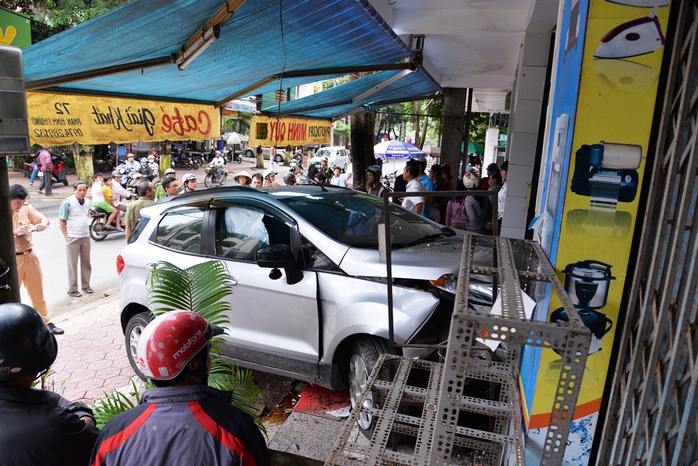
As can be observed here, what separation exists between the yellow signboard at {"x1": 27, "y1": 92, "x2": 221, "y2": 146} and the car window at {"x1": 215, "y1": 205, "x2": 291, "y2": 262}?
72.7 inches

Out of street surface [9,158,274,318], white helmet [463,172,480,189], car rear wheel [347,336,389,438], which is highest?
white helmet [463,172,480,189]

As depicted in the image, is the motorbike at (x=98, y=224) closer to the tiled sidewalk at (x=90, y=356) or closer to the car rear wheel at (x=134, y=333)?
the tiled sidewalk at (x=90, y=356)

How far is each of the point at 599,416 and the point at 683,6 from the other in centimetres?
191

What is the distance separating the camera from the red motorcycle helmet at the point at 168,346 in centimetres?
175

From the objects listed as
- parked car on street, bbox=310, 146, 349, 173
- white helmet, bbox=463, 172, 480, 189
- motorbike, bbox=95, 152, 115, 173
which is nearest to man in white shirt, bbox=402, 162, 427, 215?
white helmet, bbox=463, 172, 480, 189

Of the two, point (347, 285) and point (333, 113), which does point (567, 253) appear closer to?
point (347, 285)

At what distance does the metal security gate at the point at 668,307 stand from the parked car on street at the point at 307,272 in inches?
58.5

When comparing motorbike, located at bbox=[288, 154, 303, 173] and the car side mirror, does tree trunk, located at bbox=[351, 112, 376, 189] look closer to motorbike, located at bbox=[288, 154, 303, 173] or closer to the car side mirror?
motorbike, located at bbox=[288, 154, 303, 173]

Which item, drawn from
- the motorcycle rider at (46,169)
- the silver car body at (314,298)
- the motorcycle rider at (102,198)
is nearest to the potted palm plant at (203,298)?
the silver car body at (314,298)

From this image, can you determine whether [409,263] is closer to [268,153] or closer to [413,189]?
[413,189]

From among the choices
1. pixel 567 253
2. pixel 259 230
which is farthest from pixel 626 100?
pixel 259 230

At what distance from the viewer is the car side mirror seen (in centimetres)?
399

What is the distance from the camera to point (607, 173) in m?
2.34

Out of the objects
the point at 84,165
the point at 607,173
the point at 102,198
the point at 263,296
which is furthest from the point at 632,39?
the point at 84,165
